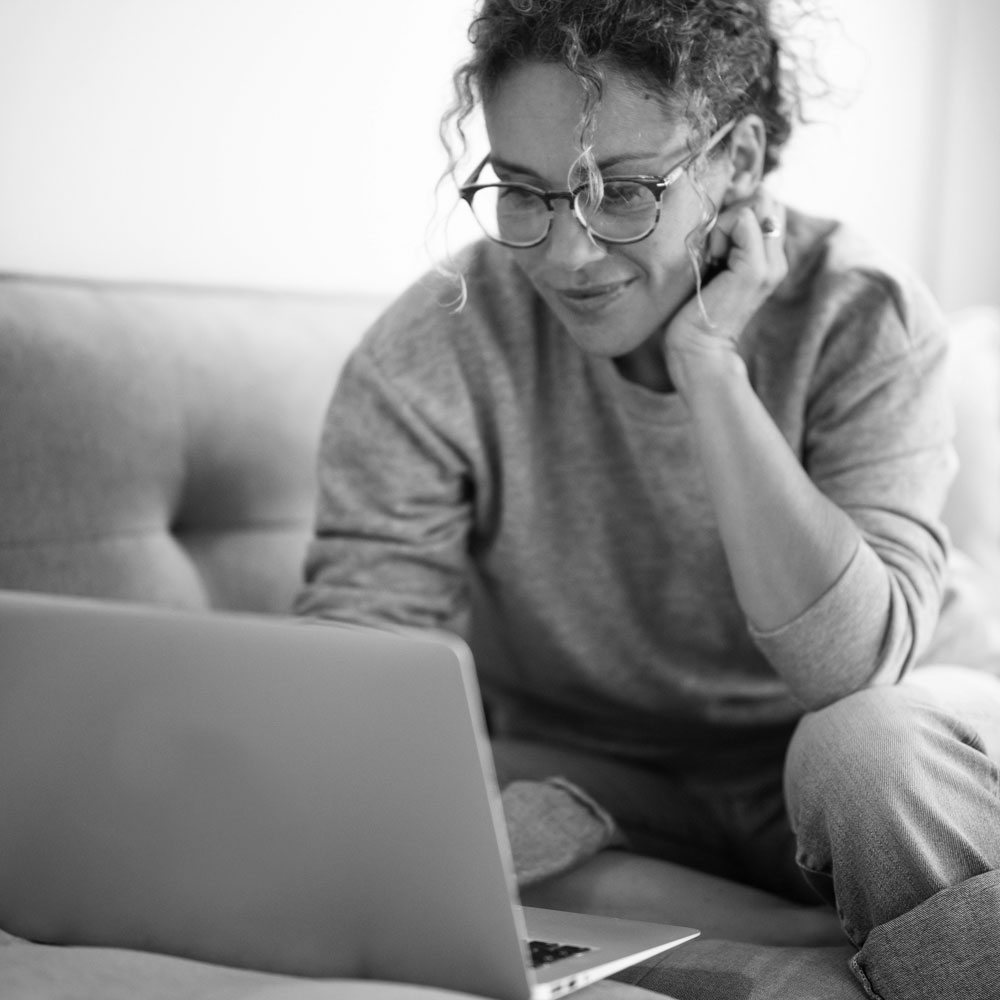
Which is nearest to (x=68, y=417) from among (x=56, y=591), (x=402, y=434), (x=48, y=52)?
(x=56, y=591)

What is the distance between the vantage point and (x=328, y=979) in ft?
2.31

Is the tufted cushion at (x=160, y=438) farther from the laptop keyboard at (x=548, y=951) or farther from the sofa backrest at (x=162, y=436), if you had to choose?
the laptop keyboard at (x=548, y=951)

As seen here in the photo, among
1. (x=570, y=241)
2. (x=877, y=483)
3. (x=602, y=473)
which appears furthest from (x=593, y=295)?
(x=877, y=483)

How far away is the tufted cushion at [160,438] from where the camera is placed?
115cm

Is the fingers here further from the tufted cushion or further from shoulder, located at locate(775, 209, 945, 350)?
the tufted cushion

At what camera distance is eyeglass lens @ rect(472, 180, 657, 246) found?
1.07 meters

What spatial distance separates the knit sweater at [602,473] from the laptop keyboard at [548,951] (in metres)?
0.41

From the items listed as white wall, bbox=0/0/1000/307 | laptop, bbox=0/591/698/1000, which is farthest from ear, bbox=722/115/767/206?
laptop, bbox=0/591/698/1000

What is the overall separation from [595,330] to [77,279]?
525 millimetres

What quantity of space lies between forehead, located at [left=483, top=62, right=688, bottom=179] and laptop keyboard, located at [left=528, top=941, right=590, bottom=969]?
1.98ft

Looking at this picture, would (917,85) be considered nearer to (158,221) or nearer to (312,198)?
(312,198)

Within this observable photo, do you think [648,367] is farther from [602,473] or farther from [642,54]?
[642,54]

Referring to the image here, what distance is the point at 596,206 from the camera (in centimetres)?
106

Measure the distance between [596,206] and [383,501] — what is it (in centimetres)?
34
